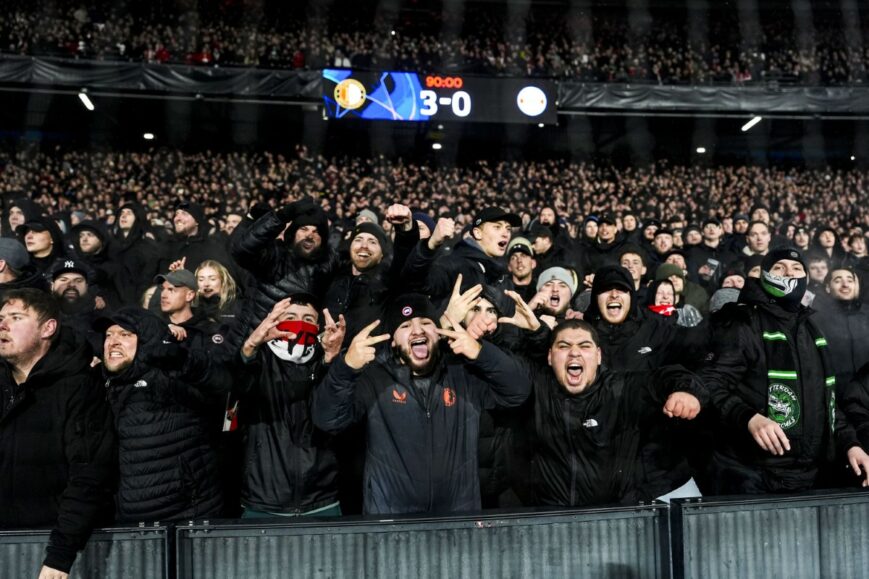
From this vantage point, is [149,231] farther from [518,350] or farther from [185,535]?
[185,535]

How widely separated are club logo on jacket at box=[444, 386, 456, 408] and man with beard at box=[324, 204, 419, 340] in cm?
107

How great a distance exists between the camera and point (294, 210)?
484cm

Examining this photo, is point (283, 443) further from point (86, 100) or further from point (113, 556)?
point (86, 100)

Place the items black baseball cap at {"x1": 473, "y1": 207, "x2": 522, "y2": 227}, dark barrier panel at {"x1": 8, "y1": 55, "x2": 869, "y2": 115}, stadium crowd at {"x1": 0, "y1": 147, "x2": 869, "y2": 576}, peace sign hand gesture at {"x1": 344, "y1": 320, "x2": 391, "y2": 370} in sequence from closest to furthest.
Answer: stadium crowd at {"x1": 0, "y1": 147, "x2": 869, "y2": 576}, peace sign hand gesture at {"x1": 344, "y1": 320, "x2": 391, "y2": 370}, black baseball cap at {"x1": 473, "y1": 207, "x2": 522, "y2": 227}, dark barrier panel at {"x1": 8, "y1": 55, "x2": 869, "y2": 115}

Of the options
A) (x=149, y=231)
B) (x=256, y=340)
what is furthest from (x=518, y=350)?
(x=149, y=231)

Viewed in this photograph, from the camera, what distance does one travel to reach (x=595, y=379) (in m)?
3.82

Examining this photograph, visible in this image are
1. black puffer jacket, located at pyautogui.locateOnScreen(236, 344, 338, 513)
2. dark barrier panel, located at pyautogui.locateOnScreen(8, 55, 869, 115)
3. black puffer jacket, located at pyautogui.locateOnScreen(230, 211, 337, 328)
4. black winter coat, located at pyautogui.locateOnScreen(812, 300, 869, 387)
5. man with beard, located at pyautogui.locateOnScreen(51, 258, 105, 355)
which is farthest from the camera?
dark barrier panel, located at pyautogui.locateOnScreen(8, 55, 869, 115)

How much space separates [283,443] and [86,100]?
1463 cm

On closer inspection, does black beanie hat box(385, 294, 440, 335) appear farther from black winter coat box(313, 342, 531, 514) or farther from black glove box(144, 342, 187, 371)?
black glove box(144, 342, 187, 371)

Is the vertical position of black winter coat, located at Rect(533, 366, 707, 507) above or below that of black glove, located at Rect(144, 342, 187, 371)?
below

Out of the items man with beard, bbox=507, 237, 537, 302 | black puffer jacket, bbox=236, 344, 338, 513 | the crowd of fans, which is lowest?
black puffer jacket, bbox=236, 344, 338, 513

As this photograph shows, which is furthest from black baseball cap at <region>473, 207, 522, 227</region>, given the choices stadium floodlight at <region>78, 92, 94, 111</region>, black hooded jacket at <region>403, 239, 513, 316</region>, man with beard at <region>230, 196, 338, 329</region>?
stadium floodlight at <region>78, 92, 94, 111</region>

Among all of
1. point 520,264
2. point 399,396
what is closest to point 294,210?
point 399,396

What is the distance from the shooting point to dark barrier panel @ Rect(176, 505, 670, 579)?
2.73 m
